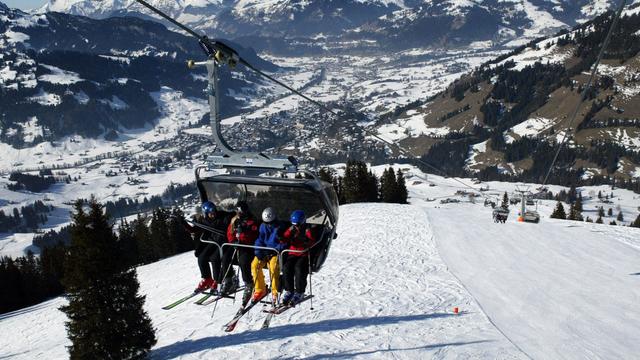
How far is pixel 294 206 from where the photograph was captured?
14.4 meters

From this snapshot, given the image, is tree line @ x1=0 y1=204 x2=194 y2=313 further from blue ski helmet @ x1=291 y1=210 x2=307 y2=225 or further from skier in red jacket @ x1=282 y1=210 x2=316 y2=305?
blue ski helmet @ x1=291 y1=210 x2=307 y2=225

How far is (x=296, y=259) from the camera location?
46.1ft

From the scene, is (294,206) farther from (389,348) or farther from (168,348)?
(168,348)

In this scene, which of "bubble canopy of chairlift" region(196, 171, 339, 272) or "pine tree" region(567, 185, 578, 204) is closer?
"bubble canopy of chairlift" region(196, 171, 339, 272)

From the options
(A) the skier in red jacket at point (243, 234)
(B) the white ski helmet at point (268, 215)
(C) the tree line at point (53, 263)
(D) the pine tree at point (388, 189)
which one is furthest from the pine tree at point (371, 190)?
(B) the white ski helmet at point (268, 215)

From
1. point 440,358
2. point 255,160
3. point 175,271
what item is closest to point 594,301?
point 440,358

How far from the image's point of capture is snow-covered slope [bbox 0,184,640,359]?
17.4 m

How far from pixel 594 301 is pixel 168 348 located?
64.8 feet

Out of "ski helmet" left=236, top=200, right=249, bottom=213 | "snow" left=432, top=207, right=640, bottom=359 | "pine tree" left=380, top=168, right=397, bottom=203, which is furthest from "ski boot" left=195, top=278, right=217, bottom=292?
"pine tree" left=380, top=168, right=397, bottom=203

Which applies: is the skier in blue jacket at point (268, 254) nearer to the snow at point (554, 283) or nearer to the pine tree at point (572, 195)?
the snow at point (554, 283)

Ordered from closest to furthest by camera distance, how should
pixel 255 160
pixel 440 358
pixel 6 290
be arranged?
1. pixel 255 160
2. pixel 440 358
3. pixel 6 290

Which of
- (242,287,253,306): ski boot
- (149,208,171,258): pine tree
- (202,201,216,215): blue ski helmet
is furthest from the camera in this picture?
(149,208,171,258): pine tree

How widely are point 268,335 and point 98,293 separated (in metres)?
6.37

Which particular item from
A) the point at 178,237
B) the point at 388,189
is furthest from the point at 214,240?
the point at 388,189
